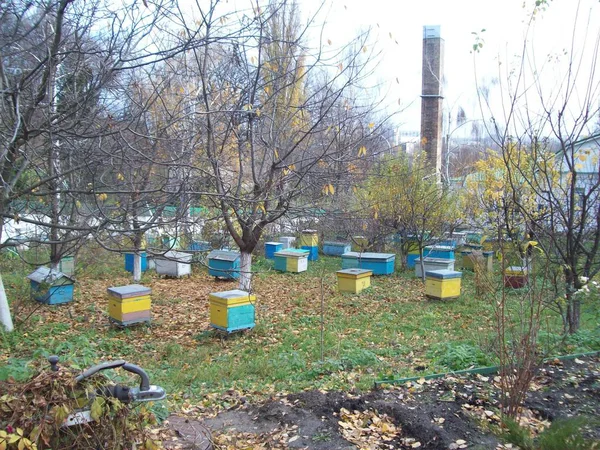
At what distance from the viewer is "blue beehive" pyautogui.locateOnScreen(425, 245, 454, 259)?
1281 cm

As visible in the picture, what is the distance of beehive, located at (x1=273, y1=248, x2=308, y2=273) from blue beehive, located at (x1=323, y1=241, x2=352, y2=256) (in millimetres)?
3442

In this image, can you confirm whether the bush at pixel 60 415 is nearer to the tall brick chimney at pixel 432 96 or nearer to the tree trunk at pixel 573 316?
the tree trunk at pixel 573 316

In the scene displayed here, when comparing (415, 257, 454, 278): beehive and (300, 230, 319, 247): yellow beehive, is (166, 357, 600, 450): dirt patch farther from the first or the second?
(300, 230, 319, 247): yellow beehive

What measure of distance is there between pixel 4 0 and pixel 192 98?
3.30 m

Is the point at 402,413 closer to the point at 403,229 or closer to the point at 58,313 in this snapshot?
the point at 58,313

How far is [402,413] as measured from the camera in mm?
3652

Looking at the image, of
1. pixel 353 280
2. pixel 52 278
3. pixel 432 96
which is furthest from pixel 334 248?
pixel 52 278

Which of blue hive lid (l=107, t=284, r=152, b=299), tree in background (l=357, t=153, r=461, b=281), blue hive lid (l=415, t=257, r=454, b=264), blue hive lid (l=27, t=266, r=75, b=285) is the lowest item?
blue hive lid (l=107, t=284, r=152, b=299)

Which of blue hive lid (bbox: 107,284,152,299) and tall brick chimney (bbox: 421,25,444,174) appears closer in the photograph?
blue hive lid (bbox: 107,284,152,299)

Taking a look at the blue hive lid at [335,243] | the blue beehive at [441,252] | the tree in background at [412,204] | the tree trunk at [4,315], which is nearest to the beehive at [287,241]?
the blue hive lid at [335,243]

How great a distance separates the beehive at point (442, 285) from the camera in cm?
991

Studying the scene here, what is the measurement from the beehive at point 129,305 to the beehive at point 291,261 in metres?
5.62

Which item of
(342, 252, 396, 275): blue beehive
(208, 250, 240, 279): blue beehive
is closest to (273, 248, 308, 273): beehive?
(342, 252, 396, 275): blue beehive

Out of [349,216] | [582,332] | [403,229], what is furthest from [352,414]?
[403,229]
